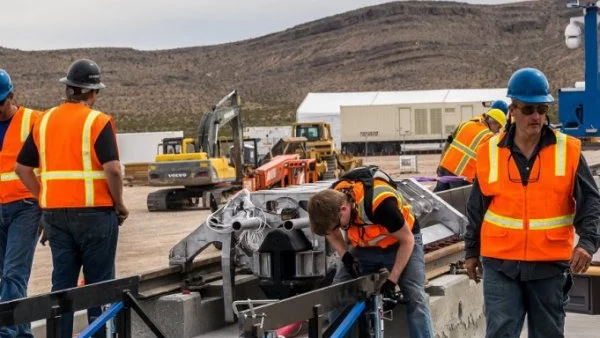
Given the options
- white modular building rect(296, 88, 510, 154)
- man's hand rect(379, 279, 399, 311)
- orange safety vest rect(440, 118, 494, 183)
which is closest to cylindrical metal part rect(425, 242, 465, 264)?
orange safety vest rect(440, 118, 494, 183)

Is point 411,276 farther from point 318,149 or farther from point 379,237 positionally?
point 318,149

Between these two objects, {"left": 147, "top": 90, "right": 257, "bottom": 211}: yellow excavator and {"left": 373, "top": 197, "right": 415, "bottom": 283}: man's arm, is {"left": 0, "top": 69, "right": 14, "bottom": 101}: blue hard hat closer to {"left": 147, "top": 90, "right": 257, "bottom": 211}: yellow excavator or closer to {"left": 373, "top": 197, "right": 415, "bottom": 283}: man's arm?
{"left": 373, "top": 197, "right": 415, "bottom": 283}: man's arm

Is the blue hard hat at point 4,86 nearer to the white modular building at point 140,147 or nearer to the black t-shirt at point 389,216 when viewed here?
the black t-shirt at point 389,216

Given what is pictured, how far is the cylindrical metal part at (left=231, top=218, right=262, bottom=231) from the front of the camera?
8453mm

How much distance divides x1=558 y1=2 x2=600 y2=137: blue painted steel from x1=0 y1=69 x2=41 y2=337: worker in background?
7.90 meters

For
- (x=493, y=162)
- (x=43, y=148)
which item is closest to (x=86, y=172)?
(x=43, y=148)

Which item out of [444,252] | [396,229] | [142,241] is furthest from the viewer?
[142,241]

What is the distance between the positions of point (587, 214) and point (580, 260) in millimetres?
230

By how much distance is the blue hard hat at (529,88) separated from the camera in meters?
5.92

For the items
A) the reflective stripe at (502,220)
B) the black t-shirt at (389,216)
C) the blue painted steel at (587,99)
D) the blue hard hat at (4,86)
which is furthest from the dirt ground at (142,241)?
the reflective stripe at (502,220)

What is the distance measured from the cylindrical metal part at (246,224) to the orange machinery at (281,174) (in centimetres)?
1339

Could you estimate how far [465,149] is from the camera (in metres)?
11.9

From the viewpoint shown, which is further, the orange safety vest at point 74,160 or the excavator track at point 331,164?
the excavator track at point 331,164

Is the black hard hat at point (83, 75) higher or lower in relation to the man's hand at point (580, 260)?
higher
